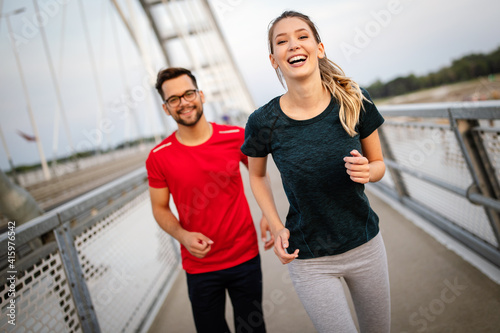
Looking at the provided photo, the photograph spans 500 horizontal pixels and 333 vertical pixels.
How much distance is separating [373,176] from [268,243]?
702 millimetres

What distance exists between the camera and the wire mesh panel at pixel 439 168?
8.62ft

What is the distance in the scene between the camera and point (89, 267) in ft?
7.17

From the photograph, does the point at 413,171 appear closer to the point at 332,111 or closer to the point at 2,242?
the point at 332,111

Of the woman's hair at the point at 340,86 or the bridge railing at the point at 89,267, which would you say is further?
the bridge railing at the point at 89,267

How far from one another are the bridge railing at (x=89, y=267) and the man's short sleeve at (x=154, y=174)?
22.7 inches

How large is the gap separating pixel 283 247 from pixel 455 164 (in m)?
2.11

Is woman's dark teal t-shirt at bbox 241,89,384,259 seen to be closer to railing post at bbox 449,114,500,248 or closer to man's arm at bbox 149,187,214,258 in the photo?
man's arm at bbox 149,187,214,258

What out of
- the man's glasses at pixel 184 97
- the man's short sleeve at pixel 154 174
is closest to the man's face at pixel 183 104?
the man's glasses at pixel 184 97

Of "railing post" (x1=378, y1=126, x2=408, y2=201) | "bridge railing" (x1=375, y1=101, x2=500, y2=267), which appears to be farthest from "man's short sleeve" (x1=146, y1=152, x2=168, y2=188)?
"railing post" (x1=378, y1=126, x2=408, y2=201)

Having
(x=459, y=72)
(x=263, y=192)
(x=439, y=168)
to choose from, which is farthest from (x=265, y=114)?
(x=459, y=72)

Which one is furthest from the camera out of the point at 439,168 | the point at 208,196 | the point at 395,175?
the point at 395,175

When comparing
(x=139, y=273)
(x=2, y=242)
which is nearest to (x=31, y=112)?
(x=139, y=273)

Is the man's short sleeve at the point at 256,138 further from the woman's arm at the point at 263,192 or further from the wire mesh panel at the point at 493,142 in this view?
the wire mesh panel at the point at 493,142

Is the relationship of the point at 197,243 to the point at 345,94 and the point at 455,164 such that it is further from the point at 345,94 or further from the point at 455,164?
the point at 455,164
